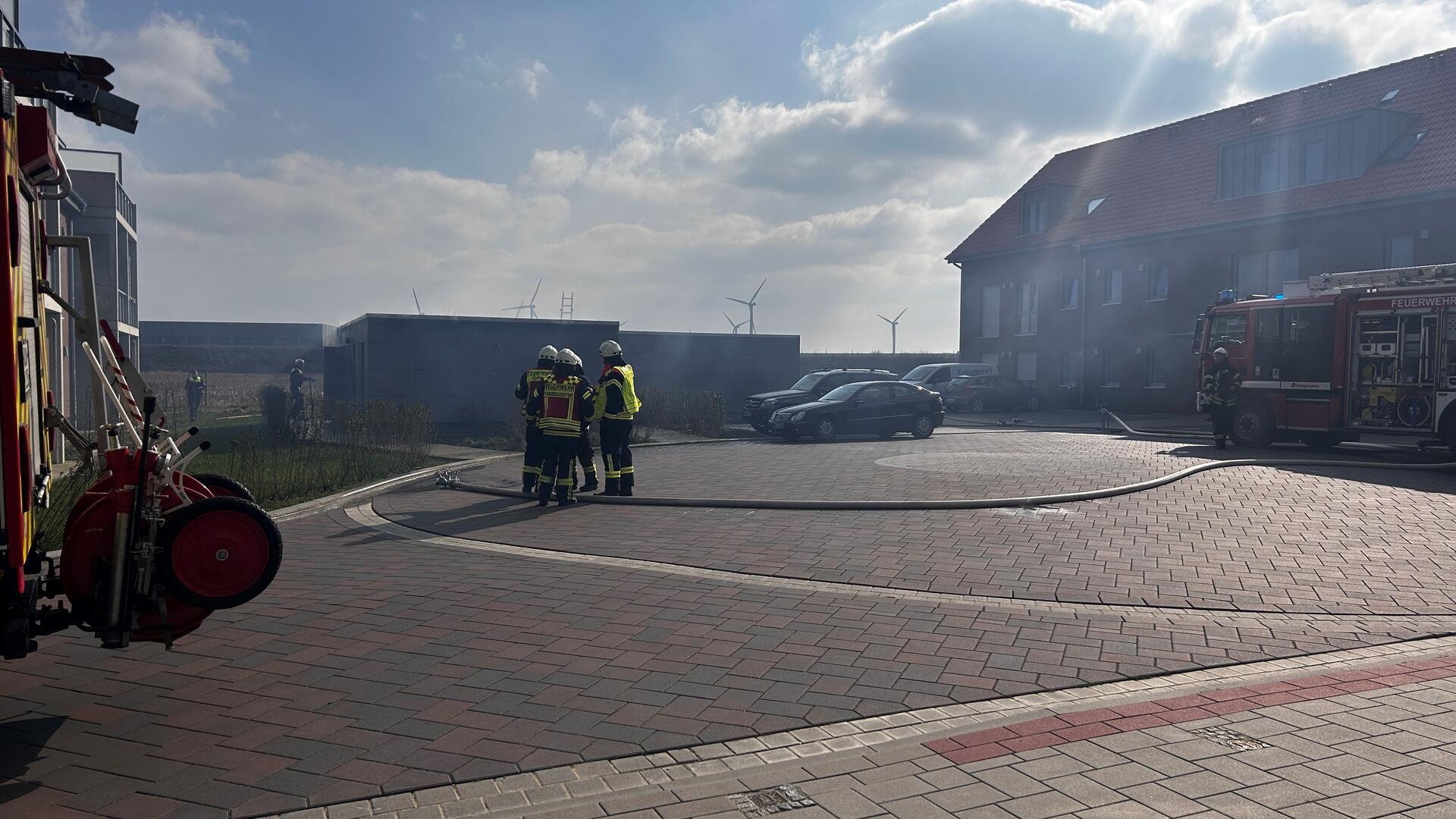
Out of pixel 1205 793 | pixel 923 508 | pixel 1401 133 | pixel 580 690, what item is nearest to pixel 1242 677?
pixel 1205 793

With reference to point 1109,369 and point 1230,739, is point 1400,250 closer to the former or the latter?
point 1109,369

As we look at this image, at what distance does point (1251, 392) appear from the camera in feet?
63.5

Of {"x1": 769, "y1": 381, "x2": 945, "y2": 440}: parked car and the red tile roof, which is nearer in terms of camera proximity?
{"x1": 769, "y1": 381, "x2": 945, "y2": 440}: parked car

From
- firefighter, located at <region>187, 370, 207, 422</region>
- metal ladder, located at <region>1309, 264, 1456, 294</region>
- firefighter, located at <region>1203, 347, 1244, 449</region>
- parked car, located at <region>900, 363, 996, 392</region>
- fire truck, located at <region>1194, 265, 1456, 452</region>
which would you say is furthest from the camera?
parked car, located at <region>900, 363, 996, 392</region>

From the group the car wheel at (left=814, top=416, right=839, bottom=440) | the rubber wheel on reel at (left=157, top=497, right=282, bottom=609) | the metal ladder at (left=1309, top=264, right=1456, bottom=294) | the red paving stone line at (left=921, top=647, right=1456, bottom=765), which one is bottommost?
the red paving stone line at (left=921, top=647, right=1456, bottom=765)

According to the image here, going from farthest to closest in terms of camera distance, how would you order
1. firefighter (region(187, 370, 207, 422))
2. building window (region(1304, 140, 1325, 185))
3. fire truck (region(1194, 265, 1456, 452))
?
building window (region(1304, 140, 1325, 185))
firefighter (region(187, 370, 207, 422))
fire truck (region(1194, 265, 1456, 452))

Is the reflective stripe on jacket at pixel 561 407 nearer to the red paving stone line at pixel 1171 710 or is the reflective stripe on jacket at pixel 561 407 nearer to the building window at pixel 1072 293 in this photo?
the red paving stone line at pixel 1171 710

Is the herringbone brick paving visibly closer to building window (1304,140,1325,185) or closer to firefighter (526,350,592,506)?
firefighter (526,350,592,506)

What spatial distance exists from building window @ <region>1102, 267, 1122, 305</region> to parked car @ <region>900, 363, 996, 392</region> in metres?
5.35

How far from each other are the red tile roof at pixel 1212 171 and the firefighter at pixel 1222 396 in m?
14.0

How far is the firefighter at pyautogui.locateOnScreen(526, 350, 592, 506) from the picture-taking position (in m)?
11.9

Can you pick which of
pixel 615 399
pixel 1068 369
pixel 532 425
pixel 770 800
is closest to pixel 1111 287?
pixel 1068 369

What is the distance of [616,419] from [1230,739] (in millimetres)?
8615

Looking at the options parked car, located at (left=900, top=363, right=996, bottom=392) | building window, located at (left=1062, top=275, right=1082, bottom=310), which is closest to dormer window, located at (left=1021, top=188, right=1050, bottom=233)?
building window, located at (left=1062, top=275, right=1082, bottom=310)
